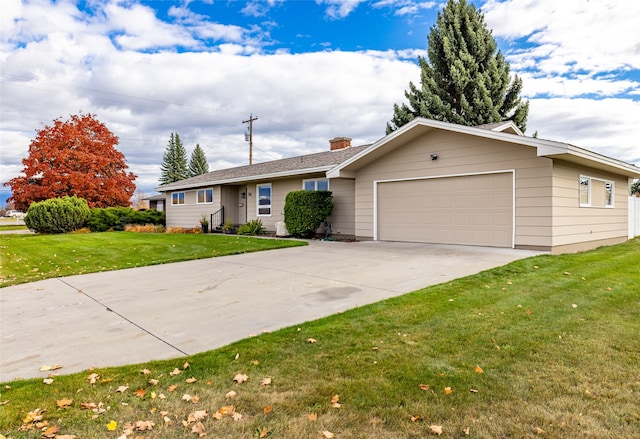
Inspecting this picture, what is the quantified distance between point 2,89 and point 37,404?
2687 centimetres

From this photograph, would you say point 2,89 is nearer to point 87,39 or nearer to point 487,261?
point 87,39

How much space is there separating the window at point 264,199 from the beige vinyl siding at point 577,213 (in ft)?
39.2

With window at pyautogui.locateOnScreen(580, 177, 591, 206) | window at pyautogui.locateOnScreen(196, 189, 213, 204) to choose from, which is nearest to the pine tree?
window at pyautogui.locateOnScreen(196, 189, 213, 204)

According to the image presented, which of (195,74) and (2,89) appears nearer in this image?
(195,74)

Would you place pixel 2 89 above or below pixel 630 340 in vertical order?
above

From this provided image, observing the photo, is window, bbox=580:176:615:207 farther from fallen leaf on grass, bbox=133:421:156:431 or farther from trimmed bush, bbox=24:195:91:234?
trimmed bush, bbox=24:195:91:234

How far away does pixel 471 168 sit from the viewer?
10.8 m

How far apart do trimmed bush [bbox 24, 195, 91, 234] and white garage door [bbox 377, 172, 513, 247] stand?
51.3 ft

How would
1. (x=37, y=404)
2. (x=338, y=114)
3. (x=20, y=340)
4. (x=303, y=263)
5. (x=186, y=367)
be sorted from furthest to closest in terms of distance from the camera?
(x=338, y=114) < (x=303, y=263) < (x=20, y=340) < (x=186, y=367) < (x=37, y=404)

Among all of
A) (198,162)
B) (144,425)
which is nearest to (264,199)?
(144,425)

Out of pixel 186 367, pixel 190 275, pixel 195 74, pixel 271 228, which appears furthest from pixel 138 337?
pixel 195 74

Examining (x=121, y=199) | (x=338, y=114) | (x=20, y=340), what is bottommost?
(x=20, y=340)

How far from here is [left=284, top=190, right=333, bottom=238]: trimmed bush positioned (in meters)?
14.2

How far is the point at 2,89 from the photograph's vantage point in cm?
2212
